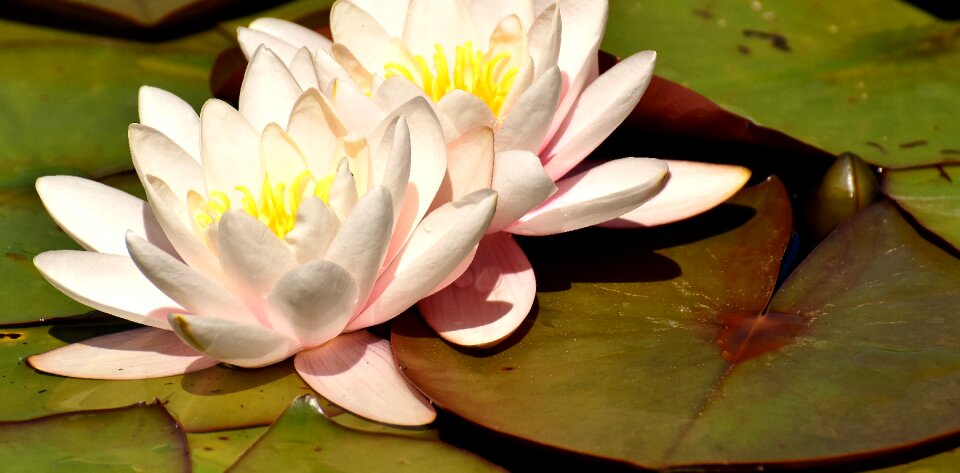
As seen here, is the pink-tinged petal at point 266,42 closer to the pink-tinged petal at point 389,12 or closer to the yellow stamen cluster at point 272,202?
the pink-tinged petal at point 389,12

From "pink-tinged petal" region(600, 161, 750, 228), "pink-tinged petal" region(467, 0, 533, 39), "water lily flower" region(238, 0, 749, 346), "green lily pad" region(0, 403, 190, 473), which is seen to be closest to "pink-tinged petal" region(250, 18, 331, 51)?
"water lily flower" region(238, 0, 749, 346)

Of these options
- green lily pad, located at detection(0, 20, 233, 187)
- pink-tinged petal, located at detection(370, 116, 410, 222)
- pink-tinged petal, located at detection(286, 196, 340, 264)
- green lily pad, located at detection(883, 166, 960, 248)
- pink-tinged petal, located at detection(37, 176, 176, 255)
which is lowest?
green lily pad, located at detection(883, 166, 960, 248)

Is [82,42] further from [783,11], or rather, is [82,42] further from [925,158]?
[925,158]

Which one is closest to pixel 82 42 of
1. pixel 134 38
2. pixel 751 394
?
pixel 134 38

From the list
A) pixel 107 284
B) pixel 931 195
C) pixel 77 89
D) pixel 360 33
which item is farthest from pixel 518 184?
pixel 77 89

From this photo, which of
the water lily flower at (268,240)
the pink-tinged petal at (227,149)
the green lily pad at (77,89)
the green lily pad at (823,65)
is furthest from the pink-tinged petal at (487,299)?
the green lily pad at (77,89)

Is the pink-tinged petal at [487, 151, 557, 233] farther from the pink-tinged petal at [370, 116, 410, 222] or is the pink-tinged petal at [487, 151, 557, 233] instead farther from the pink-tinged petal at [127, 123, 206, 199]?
the pink-tinged petal at [127, 123, 206, 199]
